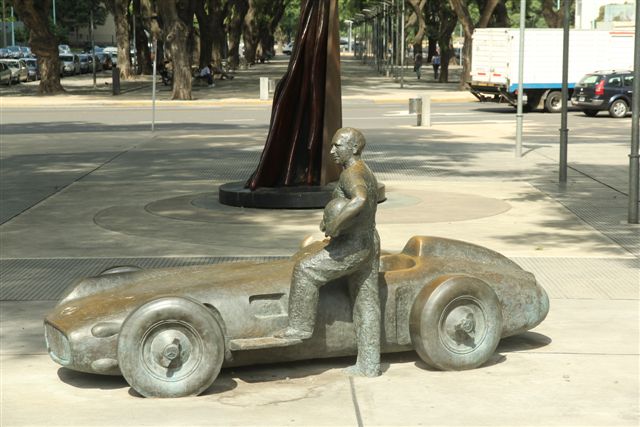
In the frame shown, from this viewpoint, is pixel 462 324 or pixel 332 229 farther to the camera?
pixel 462 324

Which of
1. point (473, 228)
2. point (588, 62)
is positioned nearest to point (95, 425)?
point (473, 228)

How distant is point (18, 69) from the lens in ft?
192

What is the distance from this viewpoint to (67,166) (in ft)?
68.3

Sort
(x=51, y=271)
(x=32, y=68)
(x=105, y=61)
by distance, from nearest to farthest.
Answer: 1. (x=51, y=271)
2. (x=32, y=68)
3. (x=105, y=61)

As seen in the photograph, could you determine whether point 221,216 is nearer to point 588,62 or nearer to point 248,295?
point 248,295

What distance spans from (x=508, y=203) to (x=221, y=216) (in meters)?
4.01

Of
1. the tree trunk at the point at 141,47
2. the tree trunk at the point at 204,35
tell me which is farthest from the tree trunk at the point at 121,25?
the tree trunk at the point at 141,47

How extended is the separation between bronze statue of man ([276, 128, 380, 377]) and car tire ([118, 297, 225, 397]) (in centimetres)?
53

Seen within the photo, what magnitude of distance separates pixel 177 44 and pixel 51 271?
31.0 m

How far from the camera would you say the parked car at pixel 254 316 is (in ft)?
22.2

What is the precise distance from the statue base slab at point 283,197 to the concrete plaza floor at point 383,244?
0.29 metres

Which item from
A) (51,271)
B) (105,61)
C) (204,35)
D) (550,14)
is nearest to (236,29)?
(105,61)

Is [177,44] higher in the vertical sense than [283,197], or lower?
higher

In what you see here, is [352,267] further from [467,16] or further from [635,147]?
[467,16]
